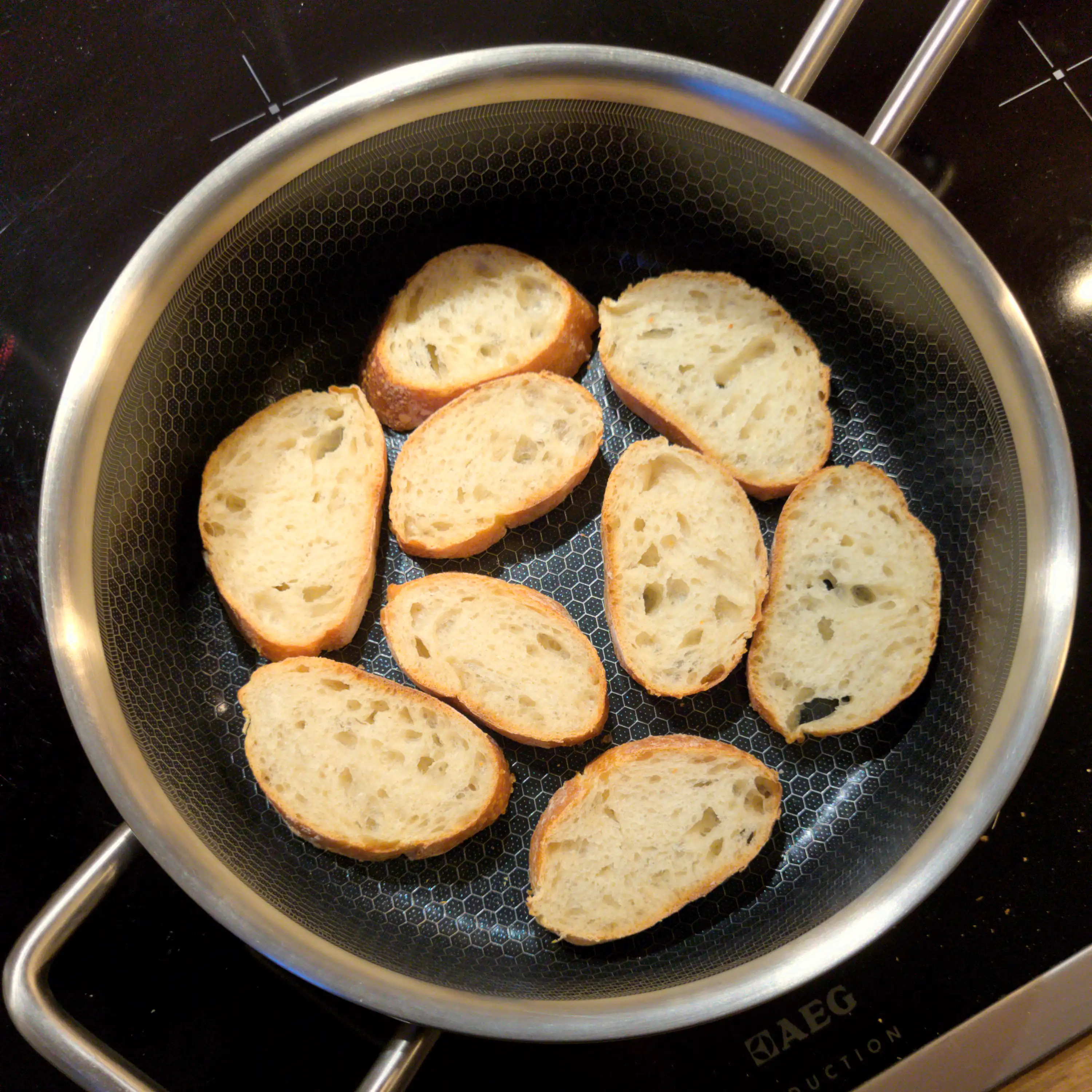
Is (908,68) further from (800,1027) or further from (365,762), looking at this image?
(800,1027)

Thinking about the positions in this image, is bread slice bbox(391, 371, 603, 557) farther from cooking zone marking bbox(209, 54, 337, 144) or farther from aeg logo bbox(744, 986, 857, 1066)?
aeg logo bbox(744, 986, 857, 1066)

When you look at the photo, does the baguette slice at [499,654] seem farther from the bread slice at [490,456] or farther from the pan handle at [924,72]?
the pan handle at [924,72]

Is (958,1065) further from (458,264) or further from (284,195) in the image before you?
(284,195)

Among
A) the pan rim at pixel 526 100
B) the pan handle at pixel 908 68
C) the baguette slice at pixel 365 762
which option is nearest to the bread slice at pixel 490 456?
the baguette slice at pixel 365 762

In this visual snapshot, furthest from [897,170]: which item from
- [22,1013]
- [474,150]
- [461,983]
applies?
[22,1013]

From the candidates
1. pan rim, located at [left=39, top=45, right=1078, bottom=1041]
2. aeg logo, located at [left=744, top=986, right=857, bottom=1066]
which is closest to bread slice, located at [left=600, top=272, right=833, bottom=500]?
pan rim, located at [left=39, top=45, right=1078, bottom=1041]
